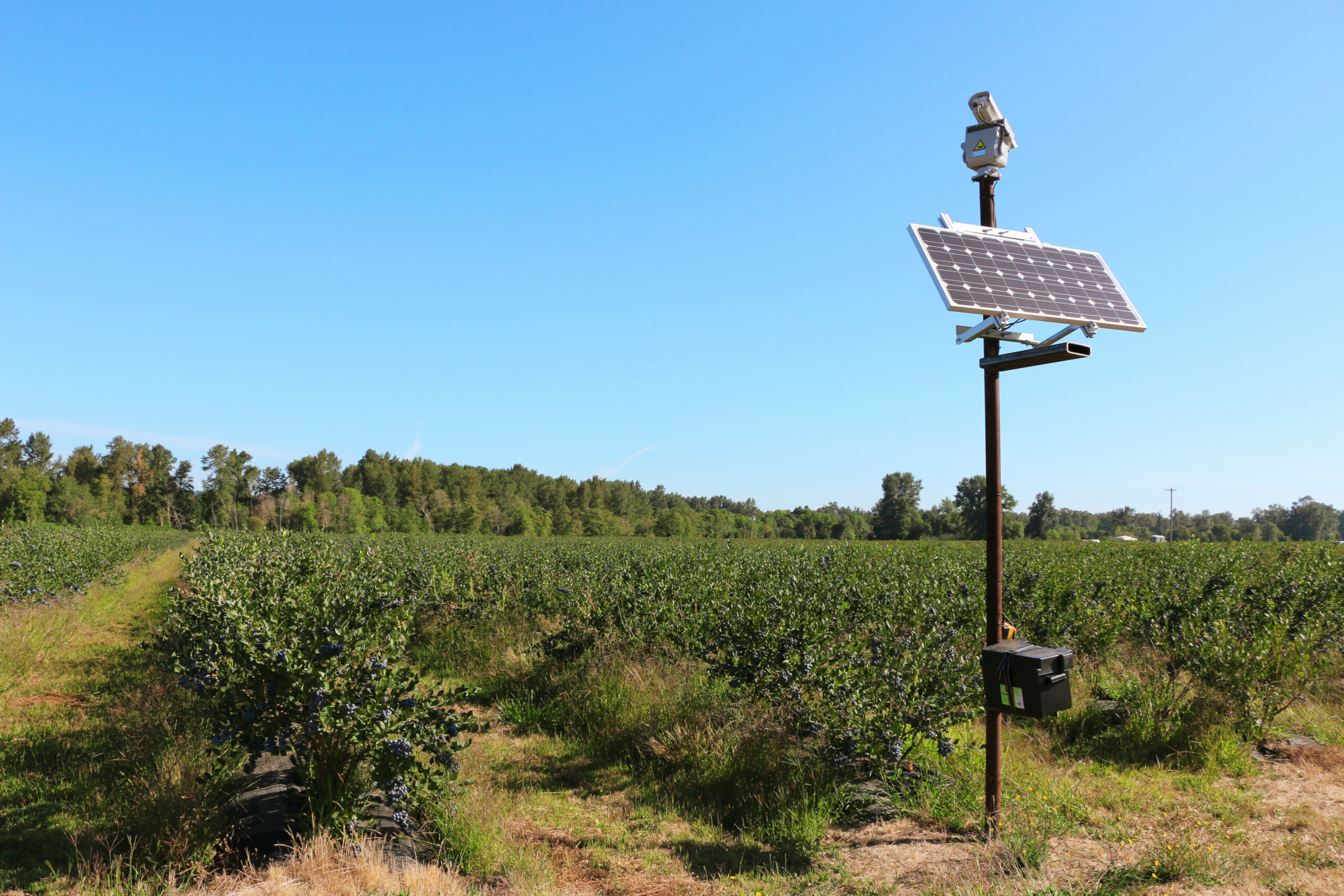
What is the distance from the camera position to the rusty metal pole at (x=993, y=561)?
4.90 m

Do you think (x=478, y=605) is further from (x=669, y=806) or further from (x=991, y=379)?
(x=991, y=379)

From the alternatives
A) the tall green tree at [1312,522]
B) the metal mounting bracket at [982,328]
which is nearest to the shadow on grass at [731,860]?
the metal mounting bracket at [982,328]

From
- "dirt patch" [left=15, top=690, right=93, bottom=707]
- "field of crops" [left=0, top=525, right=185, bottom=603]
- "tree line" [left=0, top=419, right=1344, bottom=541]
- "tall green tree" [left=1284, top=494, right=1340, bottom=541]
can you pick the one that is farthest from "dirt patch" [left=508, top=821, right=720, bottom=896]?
"tall green tree" [left=1284, top=494, right=1340, bottom=541]

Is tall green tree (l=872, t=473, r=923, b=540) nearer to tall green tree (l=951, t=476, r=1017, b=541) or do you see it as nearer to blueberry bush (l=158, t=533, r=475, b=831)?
tall green tree (l=951, t=476, r=1017, b=541)

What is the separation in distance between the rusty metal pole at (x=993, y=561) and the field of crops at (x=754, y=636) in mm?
689

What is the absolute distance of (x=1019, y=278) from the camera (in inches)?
204

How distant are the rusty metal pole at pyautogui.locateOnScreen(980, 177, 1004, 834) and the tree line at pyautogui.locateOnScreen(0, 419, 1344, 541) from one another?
7654cm

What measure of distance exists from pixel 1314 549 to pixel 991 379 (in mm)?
24240

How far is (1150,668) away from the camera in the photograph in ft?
29.1

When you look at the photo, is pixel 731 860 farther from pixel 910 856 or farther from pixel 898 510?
pixel 898 510

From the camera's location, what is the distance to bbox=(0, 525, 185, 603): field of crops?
48.5 feet

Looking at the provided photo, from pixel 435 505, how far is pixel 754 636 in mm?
106144

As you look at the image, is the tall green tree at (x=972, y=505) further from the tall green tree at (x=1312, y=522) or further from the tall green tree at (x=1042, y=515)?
the tall green tree at (x=1312, y=522)

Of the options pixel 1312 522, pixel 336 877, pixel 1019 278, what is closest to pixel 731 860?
pixel 336 877
